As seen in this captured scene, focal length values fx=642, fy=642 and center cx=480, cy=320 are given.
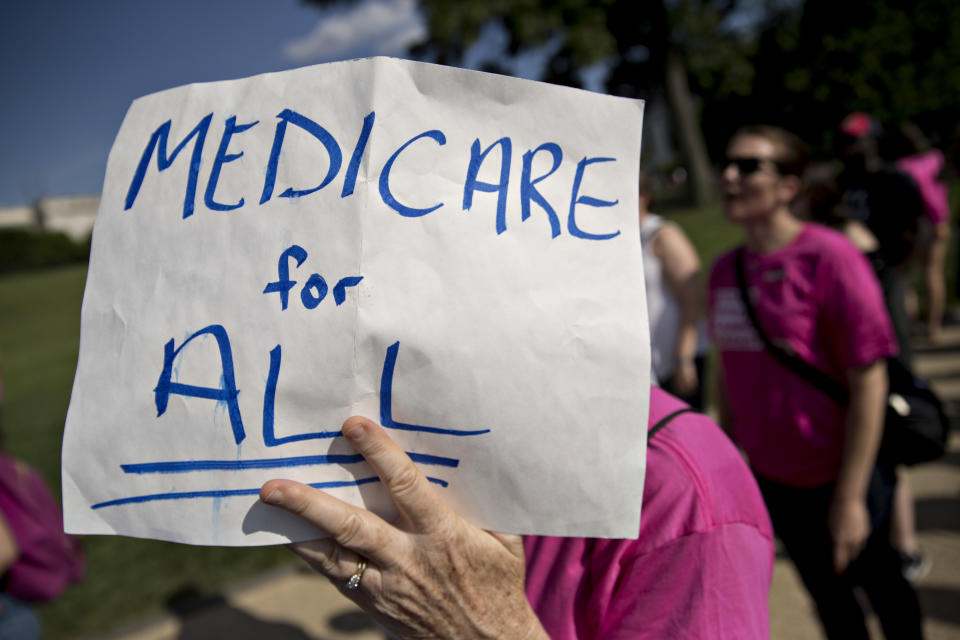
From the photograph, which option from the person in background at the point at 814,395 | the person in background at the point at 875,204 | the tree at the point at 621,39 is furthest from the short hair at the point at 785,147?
the tree at the point at 621,39

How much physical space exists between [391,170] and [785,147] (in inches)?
76.7

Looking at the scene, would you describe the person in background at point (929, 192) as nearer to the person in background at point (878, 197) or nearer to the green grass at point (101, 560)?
the person in background at point (878, 197)

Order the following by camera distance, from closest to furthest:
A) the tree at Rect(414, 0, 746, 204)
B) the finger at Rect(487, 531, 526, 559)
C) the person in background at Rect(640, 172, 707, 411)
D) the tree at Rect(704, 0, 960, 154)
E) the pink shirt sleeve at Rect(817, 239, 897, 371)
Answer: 1. the finger at Rect(487, 531, 526, 559)
2. the pink shirt sleeve at Rect(817, 239, 897, 371)
3. the person in background at Rect(640, 172, 707, 411)
4. the tree at Rect(414, 0, 746, 204)
5. the tree at Rect(704, 0, 960, 154)

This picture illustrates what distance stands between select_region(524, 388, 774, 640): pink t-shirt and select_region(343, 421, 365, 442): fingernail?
0.45 m

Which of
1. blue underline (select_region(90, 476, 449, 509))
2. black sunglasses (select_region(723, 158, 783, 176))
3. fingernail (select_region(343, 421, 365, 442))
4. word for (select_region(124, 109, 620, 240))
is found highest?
black sunglasses (select_region(723, 158, 783, 176))

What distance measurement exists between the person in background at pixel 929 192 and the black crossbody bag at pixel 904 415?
313 cm

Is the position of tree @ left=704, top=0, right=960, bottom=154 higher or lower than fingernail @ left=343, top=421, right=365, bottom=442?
higher

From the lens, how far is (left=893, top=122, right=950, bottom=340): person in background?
5.09m

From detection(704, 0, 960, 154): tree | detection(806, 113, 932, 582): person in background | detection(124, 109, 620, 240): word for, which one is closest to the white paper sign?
detection(124, 109, 620, 240): word for

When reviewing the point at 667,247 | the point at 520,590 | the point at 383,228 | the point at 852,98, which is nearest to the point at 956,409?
the point at 667,247

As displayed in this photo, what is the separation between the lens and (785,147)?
2350mm

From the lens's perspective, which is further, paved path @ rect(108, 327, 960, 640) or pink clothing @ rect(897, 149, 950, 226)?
pink clothing @ rect(897, 149, 950, 226)

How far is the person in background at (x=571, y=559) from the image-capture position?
2.92 ft

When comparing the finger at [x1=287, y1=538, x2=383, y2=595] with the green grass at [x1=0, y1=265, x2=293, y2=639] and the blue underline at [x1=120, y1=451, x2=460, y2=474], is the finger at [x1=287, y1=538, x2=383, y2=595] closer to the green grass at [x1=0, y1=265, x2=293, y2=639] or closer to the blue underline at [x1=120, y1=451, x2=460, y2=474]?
the blue underline at [x1=120, y1=451, x2=460, y2=474]
